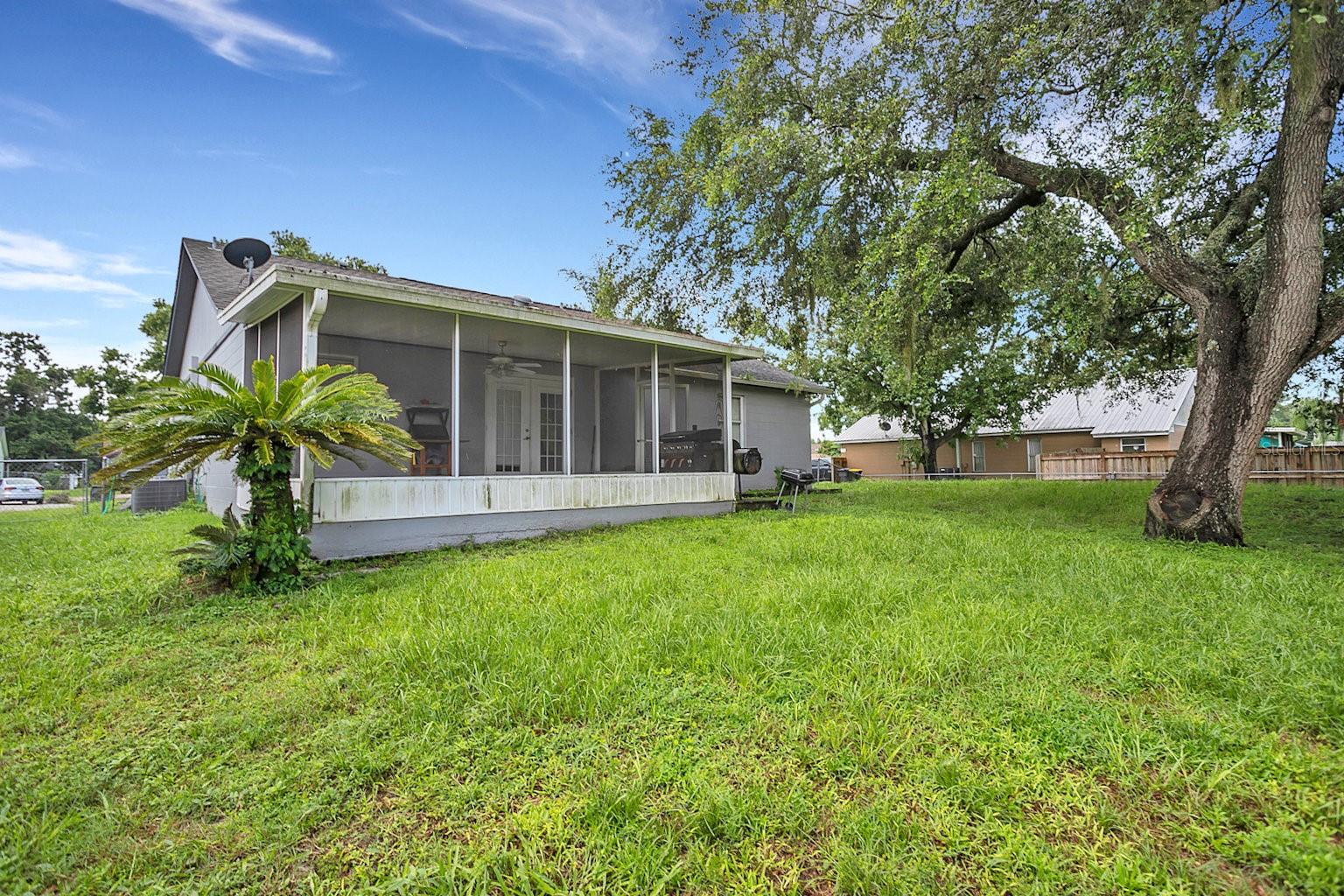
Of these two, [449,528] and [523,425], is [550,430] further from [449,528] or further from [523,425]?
[449,528]

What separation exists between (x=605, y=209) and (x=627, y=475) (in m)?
4.90

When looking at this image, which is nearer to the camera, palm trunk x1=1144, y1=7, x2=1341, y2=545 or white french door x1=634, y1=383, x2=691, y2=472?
palm trunk x1=1144, y1=7, x2=1341, y2=545

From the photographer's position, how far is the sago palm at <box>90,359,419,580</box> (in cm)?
434

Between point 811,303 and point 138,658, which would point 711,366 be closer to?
point 811,303

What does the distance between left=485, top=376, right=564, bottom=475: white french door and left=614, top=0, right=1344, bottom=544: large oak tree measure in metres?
3.73

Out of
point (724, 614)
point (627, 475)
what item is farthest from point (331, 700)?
point (627, 475)

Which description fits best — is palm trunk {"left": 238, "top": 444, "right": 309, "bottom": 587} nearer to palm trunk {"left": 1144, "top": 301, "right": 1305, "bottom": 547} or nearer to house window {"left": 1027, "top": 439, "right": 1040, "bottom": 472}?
palm trunk {"left": 1144, "top": 301, "right": 1305, "bottom": 547}

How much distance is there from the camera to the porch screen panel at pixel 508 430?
10289 mm

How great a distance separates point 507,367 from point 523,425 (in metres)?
1.29

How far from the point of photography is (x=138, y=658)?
10.9 feet

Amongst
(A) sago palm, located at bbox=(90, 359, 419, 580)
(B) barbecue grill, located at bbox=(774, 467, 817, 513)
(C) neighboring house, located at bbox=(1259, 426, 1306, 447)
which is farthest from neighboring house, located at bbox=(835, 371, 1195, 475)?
(A) sago palm, located at bbox=(90, 359, 419, 580)

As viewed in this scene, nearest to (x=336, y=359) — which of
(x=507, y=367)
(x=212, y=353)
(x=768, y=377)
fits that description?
(x=507, y=367)

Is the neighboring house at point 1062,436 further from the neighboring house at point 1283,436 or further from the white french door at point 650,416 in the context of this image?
the white french door at point 650,416

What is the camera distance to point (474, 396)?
9.93 m
